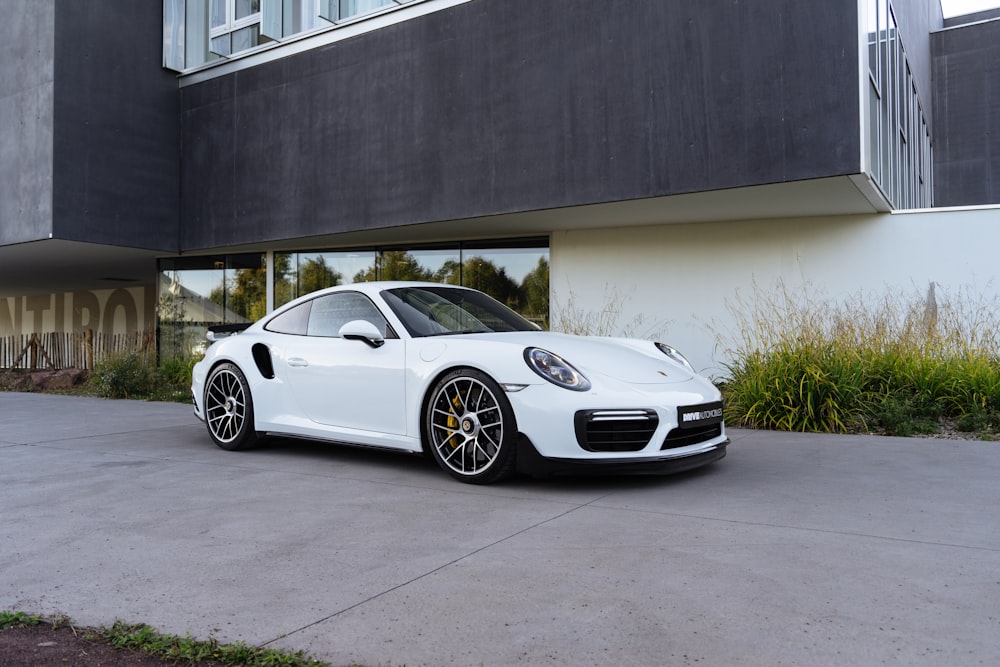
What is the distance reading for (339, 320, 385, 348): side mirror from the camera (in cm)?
529

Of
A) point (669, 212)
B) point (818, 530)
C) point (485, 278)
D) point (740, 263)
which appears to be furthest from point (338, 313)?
point (485, 278)

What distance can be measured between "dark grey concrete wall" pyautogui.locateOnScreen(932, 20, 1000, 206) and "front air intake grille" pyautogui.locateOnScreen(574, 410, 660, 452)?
18361 millimetres

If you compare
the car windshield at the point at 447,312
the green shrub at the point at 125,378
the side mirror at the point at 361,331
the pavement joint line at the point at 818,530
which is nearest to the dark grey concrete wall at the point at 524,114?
the green shrub at the point at 125,378

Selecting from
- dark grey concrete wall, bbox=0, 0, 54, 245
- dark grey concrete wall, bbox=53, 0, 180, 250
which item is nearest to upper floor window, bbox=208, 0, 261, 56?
dark grey concrete wall, bbox=53, 0, 180, 250

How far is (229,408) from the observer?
6387mm

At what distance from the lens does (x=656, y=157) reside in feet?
32.9

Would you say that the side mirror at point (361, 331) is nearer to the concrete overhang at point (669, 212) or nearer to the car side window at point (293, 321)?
the car side window at point (293, 321)

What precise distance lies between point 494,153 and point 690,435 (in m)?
7.43

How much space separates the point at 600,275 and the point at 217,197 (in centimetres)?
771

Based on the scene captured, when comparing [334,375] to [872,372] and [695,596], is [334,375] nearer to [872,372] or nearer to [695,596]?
[695,596]

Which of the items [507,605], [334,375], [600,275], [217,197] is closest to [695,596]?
[507,605]

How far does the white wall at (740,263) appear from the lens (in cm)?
1023

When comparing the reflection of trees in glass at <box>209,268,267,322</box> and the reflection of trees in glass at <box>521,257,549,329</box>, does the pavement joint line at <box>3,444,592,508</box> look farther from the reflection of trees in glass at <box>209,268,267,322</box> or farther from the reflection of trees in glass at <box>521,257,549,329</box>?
the reflection of trees in glass at <box>209,268,267,322</box>

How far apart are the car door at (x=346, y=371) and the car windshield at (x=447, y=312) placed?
169mm
